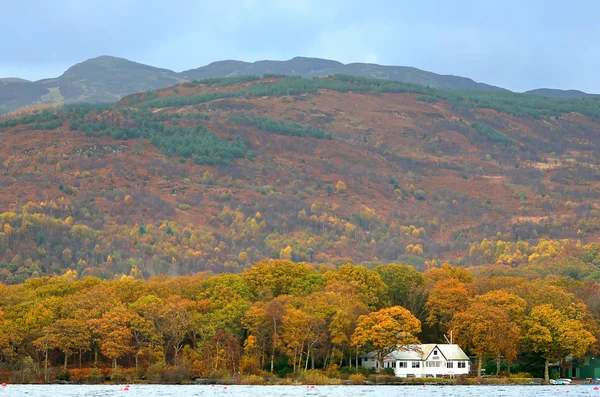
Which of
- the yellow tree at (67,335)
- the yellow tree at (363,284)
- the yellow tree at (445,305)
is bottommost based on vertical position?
the yellow tree at (67,335)

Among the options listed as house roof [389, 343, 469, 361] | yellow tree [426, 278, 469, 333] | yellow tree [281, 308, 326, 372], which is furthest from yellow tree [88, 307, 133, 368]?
yellow tree [426, 278, 469, 333]

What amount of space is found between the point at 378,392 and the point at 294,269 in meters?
46.1

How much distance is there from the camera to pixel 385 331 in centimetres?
12319

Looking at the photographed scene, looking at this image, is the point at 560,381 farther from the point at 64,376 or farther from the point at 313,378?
the point at 64,376

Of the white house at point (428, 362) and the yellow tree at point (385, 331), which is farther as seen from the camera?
the white house at point (428, 362)

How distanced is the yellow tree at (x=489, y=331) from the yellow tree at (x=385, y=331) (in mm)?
6410

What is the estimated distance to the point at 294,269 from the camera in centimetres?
15000

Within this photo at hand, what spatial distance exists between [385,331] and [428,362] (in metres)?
8.71

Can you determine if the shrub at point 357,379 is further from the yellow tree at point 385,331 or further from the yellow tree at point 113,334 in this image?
the yellow tree at point 113,334

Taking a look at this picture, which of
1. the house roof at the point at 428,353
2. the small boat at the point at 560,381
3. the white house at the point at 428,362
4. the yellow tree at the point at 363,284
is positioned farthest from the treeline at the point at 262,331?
the small boat at the point at 560,381

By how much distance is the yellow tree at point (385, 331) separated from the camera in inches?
4825

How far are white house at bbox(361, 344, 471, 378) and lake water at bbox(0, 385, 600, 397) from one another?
1150 cm

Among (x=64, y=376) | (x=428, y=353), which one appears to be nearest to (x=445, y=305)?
(x=428, y=353)

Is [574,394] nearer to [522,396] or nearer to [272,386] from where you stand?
[522,396]
